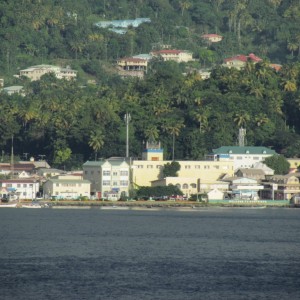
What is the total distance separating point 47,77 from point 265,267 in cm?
12547

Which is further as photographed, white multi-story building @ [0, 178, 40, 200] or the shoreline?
white multi-story building @ [0, 178, 40, 200]

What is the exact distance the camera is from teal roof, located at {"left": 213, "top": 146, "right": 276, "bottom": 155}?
453ft

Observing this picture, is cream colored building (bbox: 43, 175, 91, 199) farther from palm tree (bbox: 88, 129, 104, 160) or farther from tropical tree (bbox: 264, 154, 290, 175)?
tropical tree (bbox: 264, 154, 290, 175)

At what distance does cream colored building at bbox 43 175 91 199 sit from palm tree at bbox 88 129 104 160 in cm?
1251

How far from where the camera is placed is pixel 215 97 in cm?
15062

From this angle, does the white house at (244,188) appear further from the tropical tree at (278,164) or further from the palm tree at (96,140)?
the palm tree at (96,140)

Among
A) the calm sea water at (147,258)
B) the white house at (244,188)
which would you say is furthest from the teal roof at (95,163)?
the calm sea water at (147,258)

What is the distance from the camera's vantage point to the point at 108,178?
426 ft

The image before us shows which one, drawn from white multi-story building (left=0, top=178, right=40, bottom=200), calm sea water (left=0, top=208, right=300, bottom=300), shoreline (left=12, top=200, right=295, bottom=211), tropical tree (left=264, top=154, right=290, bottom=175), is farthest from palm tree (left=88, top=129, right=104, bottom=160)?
calm sea water (left=0, top=208, right=300, bottom=300)

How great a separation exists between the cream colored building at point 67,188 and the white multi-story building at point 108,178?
1806 mm

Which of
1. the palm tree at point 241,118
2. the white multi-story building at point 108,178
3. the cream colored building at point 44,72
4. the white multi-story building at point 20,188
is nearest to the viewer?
the white multi-story building at point 20,188

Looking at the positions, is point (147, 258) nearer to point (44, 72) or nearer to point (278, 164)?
point (278, 164)

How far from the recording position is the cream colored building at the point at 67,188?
4993 inches

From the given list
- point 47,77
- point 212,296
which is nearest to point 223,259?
point 212,296
